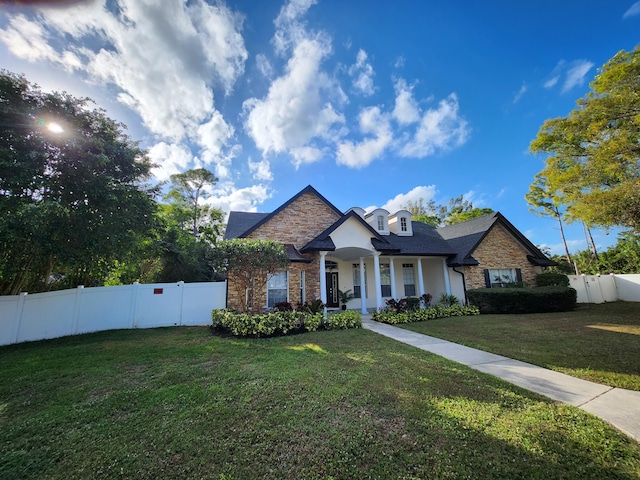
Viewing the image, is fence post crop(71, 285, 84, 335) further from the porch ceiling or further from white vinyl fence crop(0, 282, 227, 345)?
the porch ceiling

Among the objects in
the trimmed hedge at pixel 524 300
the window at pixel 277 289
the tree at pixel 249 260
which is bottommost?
the trimmed hedge at pixel 524 300

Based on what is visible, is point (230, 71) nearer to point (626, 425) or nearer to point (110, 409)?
point (110, 409)

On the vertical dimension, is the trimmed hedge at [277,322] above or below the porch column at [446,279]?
below

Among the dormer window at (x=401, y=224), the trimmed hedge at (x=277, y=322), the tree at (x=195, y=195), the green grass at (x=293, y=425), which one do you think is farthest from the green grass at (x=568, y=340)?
the tree at (x=195, y=195)

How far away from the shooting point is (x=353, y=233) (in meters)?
13.3

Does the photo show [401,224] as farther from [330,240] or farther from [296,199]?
[296,199]

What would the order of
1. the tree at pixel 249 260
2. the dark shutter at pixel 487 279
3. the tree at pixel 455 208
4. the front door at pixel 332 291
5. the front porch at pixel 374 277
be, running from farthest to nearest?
the tree at pixel 455 208 → the dark shutter at pixel 487 279 → the front door at pixel 332 291 → the front porch at pixel 374 277 → the tree at pixel 249 260

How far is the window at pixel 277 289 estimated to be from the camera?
41.2 feet

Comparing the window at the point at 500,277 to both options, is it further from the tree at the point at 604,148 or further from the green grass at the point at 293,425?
the green grass at the point at 293,425

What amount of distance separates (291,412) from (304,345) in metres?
4.04

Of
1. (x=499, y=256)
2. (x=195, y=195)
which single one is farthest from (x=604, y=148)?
(x=195, y=195)

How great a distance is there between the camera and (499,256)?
1614 cm

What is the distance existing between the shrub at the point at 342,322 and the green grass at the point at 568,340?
2202 mm

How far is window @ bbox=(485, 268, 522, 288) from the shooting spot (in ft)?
50.9
